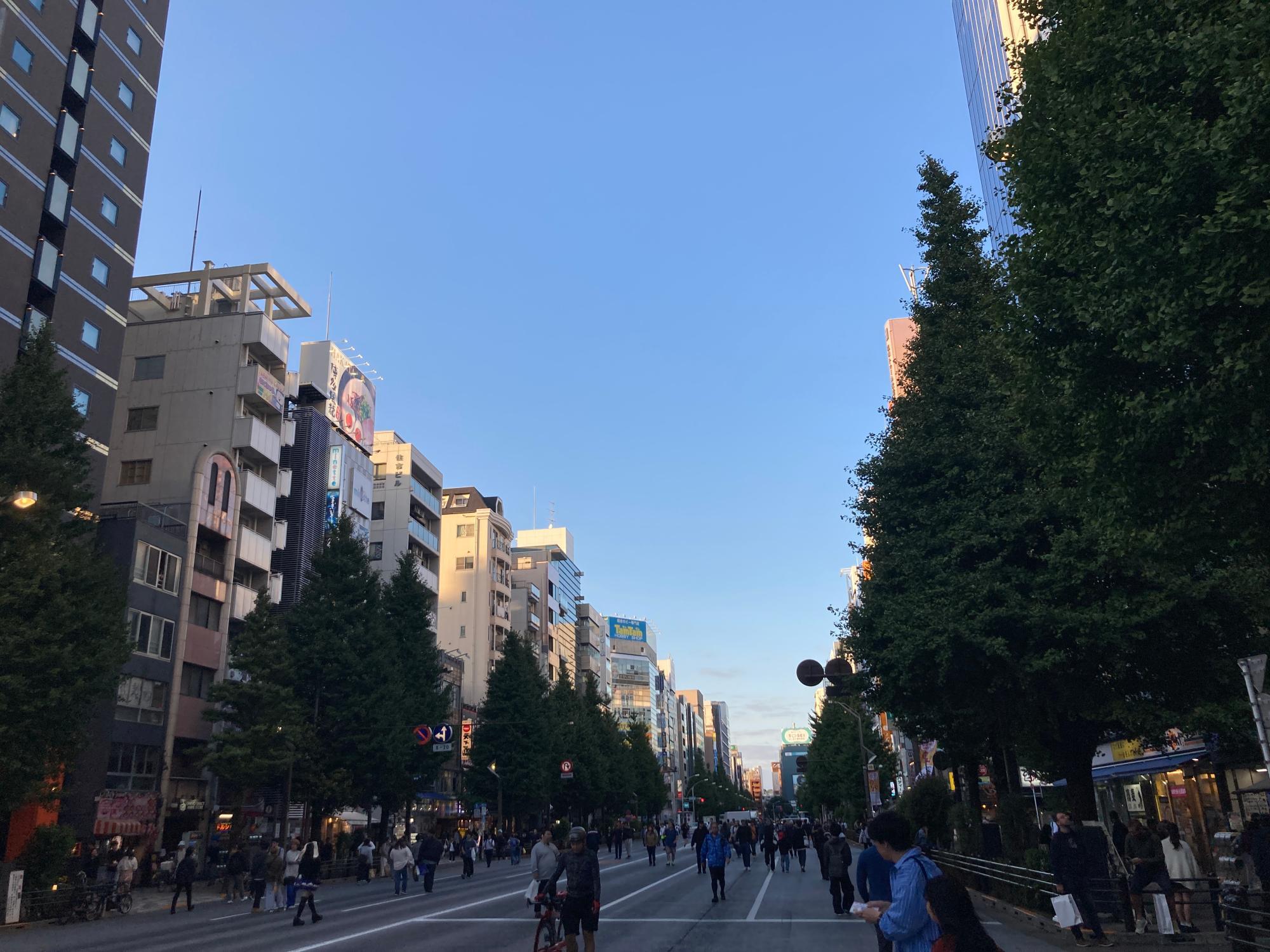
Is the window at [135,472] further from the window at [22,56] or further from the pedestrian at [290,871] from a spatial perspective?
the pedestrian at [290,871]

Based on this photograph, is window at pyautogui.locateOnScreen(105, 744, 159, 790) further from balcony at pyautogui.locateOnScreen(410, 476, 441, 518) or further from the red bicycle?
balcony at pyautogui.locateOnScreen(410, 476, 441, 518)

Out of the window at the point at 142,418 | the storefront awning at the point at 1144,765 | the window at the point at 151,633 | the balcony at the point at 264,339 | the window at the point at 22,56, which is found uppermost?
the window at the point at 22,56

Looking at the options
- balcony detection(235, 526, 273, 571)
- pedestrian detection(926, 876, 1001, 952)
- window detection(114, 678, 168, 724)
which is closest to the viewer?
pedestrian detection(926, 876, 1001, 952)

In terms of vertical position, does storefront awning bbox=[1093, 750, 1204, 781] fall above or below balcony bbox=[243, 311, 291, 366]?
below

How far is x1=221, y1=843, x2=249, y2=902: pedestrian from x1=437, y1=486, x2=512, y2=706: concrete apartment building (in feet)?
160

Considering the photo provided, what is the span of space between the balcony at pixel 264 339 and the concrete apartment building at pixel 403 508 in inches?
647

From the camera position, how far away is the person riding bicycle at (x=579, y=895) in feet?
38.8

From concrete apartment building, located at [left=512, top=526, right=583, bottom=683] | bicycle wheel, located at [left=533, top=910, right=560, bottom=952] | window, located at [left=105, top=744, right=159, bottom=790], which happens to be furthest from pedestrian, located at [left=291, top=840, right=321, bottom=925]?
concrete apartment building, located at [left=512, top=526, right=583, bottom=683]

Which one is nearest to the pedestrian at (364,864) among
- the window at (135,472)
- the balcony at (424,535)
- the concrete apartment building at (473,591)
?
the window at (135,472)

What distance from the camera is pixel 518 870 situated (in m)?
40.9

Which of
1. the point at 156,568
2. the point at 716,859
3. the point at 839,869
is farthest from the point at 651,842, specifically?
the point at 839,869

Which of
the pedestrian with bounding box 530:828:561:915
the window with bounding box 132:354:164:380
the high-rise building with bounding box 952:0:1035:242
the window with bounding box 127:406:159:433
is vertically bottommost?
the pedestrian with bounding box 530:828:561:915

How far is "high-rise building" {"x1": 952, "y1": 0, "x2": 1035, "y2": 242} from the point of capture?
49.6m

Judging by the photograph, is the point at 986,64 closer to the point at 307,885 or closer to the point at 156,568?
the point at 156,568
